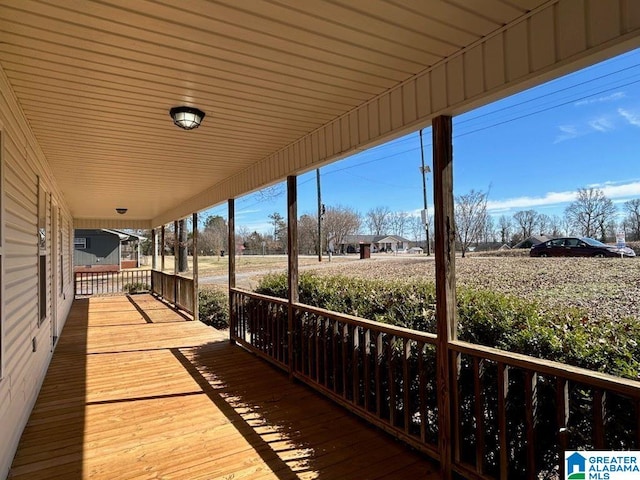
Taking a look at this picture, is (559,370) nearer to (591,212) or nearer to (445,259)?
(445,259)

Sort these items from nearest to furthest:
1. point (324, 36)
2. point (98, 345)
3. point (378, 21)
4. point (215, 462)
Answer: point (378, 21)
point (324, 36)
point (215, 462)
point (98, 345)

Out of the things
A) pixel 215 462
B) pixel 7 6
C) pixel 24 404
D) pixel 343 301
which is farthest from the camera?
pixel 343 301

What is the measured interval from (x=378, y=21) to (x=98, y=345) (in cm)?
595

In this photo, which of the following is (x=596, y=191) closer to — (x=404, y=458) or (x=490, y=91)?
(x=490, y=91)

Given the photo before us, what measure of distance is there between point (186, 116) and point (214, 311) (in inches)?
222

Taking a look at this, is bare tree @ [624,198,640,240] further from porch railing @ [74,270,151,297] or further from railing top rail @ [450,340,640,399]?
porch railing @ [74,270,151,297]

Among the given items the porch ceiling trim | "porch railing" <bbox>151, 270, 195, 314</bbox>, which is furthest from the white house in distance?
"porch railing" <bbox>151, 270, 195, 314</bbox>

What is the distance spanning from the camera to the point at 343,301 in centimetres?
403

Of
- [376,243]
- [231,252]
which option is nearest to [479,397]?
[231,252]

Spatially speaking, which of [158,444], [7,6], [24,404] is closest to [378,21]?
[7,6]

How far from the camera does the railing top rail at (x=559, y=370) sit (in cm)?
A: 155

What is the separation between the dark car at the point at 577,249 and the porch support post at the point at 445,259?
2.08 m

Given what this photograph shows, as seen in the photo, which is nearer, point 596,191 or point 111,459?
point 111,459

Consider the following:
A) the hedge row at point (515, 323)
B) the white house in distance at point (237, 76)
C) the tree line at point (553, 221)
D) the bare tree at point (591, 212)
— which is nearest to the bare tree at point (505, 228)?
the tree line at point (553, 221)
